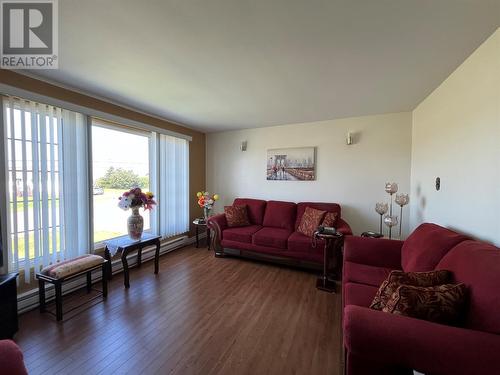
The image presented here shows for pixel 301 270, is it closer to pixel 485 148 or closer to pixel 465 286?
pixel 465 286

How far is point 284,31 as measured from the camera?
1471mm

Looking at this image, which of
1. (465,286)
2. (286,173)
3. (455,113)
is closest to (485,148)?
(455,113)

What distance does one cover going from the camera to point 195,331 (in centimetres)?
183

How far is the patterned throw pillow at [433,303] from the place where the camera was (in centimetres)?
105

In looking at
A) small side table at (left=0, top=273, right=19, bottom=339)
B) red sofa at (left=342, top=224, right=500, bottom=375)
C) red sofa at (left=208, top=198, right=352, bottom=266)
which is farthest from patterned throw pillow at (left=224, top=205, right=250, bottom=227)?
red sofa at (left=342, top=224, right=500, bottom=375)

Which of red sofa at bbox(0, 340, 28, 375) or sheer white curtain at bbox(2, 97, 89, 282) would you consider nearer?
red sofa at bbox(0, 340, 28, 375)

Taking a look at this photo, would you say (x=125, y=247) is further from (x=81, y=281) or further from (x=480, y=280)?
(x=480, y=280)

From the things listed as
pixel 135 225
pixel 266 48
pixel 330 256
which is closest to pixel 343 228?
pixel 330 256

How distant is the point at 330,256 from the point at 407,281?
61.8 inches

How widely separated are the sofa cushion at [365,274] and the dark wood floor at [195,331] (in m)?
0.46

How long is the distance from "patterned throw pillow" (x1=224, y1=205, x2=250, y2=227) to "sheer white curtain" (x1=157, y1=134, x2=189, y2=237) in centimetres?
95

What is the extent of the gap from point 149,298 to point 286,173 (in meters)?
2.83

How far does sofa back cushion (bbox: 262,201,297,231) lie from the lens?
365cm
